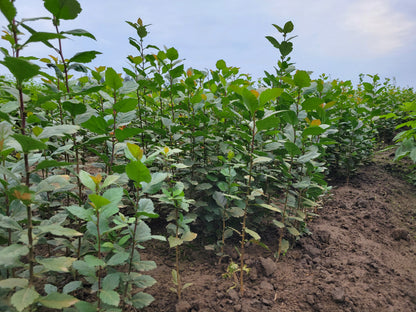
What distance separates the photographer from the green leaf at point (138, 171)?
1355 mm

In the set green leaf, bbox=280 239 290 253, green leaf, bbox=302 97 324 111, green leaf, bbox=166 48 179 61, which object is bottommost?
green leaf, bbox=280 239 290 253

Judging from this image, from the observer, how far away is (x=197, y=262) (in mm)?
2531

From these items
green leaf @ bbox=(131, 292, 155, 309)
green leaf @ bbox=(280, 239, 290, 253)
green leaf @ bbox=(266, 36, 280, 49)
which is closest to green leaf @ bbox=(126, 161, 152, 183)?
Result: green leaf @ bbox=(131, 292, 155, 309)

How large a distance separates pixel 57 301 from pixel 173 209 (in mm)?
1677

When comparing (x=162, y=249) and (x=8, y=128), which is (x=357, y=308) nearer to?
(x=162, y=249)

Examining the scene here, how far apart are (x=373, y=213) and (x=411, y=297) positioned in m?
1.69

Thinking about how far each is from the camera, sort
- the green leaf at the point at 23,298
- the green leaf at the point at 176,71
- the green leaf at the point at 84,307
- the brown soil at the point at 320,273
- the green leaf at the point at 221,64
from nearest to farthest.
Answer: the green leaf at the point at 23,298 → the green leaf at the point at 84,307 → the brown soil at the point at 320,273 → the green leaf at the point at 176,71 → the green leaf at the point at 221,64

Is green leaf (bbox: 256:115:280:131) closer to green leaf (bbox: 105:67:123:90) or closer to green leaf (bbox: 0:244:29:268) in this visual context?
green leaf (bbox: 105:67:123:90)

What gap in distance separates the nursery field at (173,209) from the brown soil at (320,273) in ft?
0.04

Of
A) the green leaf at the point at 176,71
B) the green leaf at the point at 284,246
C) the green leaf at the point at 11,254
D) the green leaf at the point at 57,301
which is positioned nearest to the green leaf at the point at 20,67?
the green leaf at the point at 11,254

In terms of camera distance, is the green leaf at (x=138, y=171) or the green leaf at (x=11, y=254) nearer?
the green leaf at (x=11, y=254)

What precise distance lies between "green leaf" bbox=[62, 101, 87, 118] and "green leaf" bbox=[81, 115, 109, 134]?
71 millimetres

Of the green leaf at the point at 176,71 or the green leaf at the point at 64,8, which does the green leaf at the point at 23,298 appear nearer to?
the green leaf at the point at 64,8

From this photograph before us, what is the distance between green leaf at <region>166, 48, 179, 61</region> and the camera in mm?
2708
